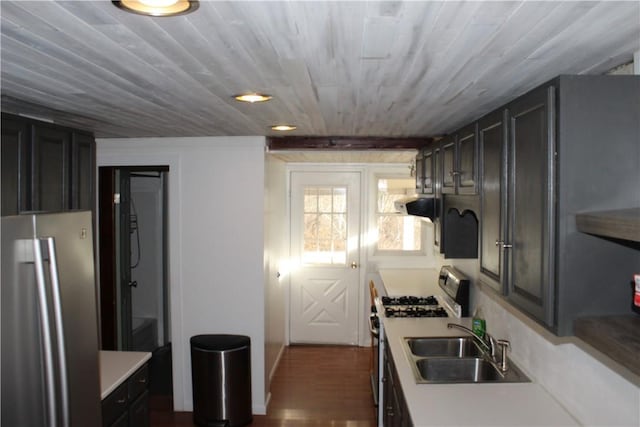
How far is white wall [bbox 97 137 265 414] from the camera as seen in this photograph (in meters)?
4.00

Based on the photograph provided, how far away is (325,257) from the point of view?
597 cm

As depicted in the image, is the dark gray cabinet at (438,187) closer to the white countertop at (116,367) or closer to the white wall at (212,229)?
the white wall at (212,229)

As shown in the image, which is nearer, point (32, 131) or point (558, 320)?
point (558, 320)

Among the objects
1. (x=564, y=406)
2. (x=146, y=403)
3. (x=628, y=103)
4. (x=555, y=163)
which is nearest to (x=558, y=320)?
(x=555, y=163)

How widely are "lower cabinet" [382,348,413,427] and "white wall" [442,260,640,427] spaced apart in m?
0.69

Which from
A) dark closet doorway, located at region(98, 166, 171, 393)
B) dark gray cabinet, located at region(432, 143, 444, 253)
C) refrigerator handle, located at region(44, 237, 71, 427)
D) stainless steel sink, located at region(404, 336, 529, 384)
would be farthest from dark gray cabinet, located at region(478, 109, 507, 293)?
dark closet doorway, located at region(98, 166, 171, 393)

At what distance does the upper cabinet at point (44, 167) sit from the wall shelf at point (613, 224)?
92.8 inches

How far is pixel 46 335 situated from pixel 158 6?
1410mm

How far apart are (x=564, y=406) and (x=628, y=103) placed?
1.37 meters

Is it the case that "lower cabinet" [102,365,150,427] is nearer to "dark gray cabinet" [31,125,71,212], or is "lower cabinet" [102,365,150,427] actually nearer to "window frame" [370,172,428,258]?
"dark gray cabinet" [31,125,71,212]

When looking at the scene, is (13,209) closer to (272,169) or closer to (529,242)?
(529,242)

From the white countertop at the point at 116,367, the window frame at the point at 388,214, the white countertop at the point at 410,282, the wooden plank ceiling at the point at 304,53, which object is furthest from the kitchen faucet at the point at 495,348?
the window frame at the point at 388,214

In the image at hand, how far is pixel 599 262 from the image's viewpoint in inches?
59.7

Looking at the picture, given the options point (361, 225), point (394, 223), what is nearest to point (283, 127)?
point (361, 225)
